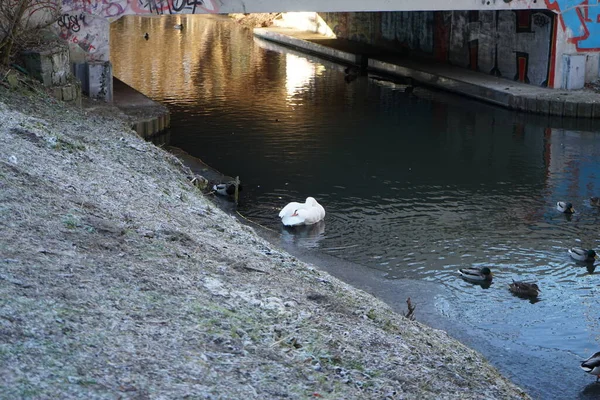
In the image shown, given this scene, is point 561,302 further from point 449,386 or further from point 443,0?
point 443,0

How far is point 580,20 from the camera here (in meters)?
31.3

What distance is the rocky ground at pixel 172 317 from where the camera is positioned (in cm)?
638

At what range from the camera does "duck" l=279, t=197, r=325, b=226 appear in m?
17.1

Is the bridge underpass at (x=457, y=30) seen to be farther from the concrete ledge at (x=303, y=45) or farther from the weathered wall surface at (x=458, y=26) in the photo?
the concrete ledge at (x=303, y=45)

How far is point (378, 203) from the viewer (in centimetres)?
1945

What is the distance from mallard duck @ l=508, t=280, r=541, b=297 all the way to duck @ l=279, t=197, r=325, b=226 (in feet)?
15.5

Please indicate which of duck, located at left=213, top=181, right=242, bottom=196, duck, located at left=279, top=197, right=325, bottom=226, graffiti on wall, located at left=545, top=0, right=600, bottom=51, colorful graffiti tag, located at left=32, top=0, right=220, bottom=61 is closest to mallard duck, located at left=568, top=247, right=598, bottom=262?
duck, located at left=279, top=197, right=325, bottom=226

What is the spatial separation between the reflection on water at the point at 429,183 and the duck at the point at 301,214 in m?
0.25

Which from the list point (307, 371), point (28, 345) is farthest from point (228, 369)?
point (28, 345)

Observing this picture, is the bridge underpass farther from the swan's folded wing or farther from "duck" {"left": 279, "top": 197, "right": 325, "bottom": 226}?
"duck" {"left": 279, "top": 197, "right": 325, "bottom": 226}

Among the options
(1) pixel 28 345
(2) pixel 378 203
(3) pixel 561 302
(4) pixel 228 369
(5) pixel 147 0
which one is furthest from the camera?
(5) pixel 147 0

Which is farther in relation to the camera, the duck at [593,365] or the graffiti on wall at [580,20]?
the graffiti on wall at [580,20]

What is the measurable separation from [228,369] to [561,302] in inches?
335

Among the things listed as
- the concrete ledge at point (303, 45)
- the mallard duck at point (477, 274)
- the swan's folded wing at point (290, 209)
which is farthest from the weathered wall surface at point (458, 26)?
the mallard duck at point (477, 274)
